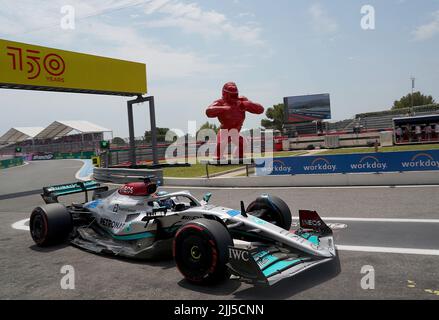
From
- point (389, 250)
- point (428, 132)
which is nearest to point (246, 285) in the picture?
point (389, 250)

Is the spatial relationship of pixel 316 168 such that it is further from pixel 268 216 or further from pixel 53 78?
pixel 53 78

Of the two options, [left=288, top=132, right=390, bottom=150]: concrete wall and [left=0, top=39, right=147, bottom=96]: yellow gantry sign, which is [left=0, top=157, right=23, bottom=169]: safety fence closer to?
[left=0, top=39, right=147, bottom=96]: yellow gantry sign

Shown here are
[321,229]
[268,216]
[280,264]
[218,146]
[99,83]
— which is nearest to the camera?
[280,264]

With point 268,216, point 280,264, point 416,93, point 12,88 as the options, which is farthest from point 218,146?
point 416,93

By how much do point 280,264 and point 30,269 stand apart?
3689mm

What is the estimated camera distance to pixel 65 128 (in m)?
68.6

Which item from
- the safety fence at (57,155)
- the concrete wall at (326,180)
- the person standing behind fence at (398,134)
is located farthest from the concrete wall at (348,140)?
the safety fence at (57,155)

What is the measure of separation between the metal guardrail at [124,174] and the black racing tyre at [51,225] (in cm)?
Result: 788

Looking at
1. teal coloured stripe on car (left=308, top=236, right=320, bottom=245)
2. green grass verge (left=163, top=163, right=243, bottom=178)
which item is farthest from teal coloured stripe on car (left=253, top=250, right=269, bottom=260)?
green grass verge (left=163, top=163, right=243, bottom=178)

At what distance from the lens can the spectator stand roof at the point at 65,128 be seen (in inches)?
2621

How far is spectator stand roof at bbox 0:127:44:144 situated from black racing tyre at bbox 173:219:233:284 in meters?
81.4

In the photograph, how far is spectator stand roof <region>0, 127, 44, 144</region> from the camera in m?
78.2

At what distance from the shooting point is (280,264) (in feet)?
14.5

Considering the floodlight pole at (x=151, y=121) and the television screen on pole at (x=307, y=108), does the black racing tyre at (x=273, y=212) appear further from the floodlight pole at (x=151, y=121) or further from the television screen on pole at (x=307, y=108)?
the television screen on pole at (x=307, y=108)
